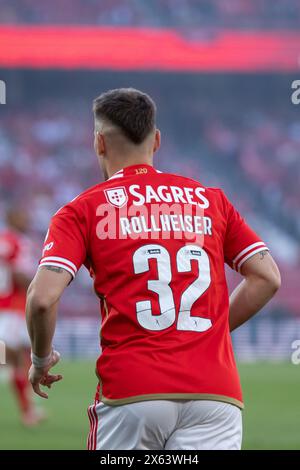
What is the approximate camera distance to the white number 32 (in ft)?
10.1

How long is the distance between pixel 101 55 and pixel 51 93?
5.94ft

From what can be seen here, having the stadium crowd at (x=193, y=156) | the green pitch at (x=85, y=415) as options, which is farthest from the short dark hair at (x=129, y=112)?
the stadium crowd at (x=193, y=156)

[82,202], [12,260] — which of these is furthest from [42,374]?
[12,260]

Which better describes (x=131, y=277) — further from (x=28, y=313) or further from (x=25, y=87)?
(x=25, y=87)

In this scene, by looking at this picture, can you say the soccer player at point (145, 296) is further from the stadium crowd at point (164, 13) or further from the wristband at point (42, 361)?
the stadium crowd at point (164, 13)

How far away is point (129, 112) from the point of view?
324 centimetres

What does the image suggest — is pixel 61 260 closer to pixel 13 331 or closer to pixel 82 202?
pixel 82 202

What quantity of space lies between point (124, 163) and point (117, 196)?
0.15m

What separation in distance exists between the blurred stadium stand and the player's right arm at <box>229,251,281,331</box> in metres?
18.7

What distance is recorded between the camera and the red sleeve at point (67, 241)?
3082 mm

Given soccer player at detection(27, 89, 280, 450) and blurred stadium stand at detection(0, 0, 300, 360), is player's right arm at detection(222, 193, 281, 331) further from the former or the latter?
blurred stadium stand at detection(0, 0, 300, 360)

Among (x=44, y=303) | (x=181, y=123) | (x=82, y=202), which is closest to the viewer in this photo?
(x=44, y=303)

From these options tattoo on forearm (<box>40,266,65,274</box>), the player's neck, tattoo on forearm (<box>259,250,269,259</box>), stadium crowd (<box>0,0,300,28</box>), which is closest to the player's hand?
tattoo on forearm (<box>40,266,65,274</box>)
